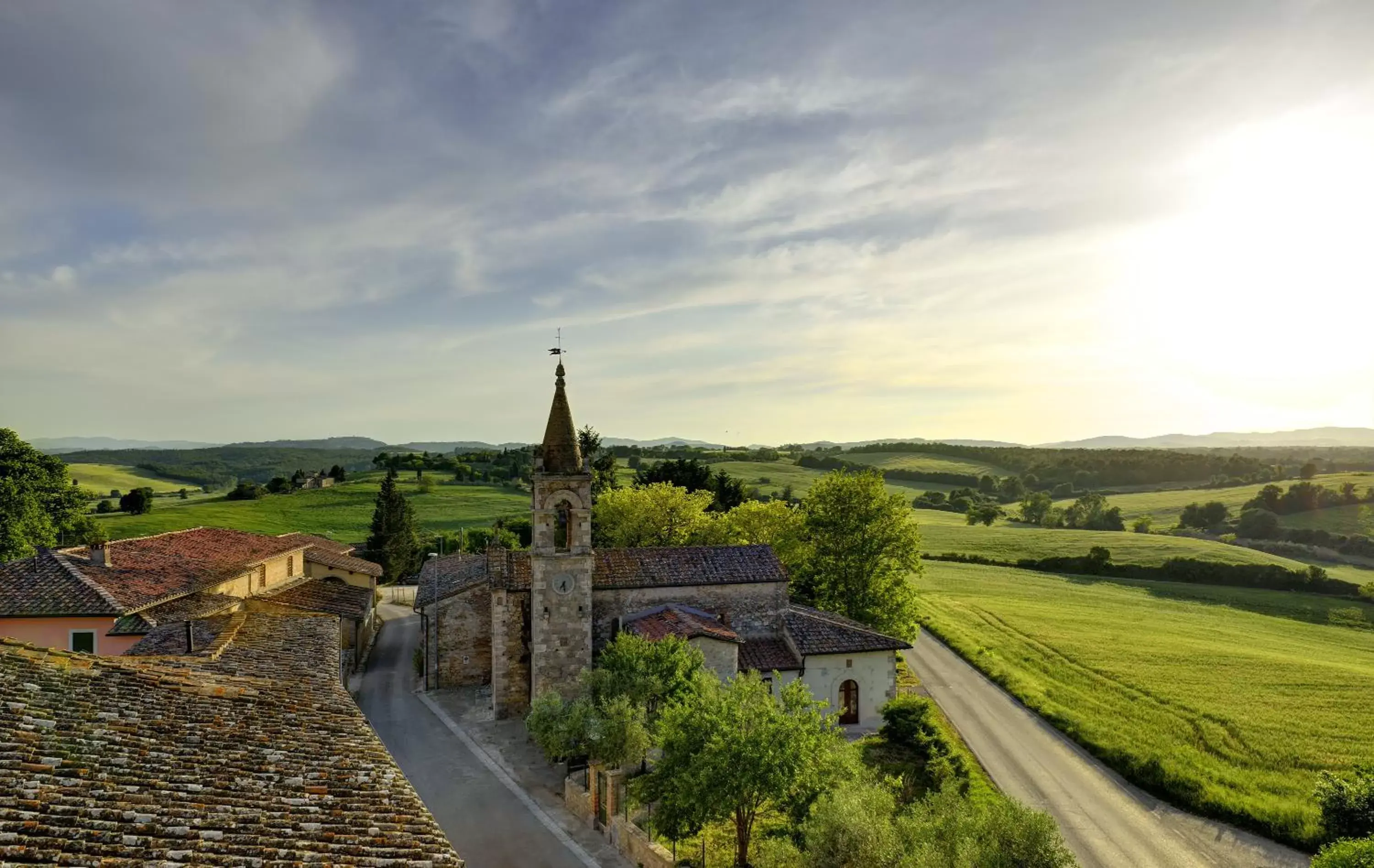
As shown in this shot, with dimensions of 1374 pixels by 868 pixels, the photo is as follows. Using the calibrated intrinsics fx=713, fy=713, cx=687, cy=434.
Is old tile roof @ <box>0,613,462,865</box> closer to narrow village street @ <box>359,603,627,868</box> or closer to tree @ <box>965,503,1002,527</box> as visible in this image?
narrow village street @ <box>359,603,627,868</box>

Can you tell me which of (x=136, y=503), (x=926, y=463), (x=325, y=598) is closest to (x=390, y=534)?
(x=325, y=598)

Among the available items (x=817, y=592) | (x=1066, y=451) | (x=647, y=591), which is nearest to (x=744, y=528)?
(x=817, y=592)

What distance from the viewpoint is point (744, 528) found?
51.6 metres

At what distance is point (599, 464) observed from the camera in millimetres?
74250

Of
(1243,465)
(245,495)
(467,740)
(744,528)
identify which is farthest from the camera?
(1243,465)

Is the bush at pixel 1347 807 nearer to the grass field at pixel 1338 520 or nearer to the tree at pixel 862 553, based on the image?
the tree at pixel 862 553

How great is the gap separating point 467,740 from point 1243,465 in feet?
572

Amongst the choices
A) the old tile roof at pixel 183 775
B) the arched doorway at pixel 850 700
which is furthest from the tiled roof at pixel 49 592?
the arched doorway at pixel 850 700

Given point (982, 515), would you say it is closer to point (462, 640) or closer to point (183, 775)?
point (462, 640)

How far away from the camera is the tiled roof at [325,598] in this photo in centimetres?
3903

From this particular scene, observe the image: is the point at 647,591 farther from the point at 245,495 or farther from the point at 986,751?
the point at 245,495

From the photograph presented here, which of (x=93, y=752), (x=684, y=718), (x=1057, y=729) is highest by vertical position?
(x=93, y=752)

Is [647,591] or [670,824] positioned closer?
[670,824]

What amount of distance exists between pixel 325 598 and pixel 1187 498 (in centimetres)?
13665
